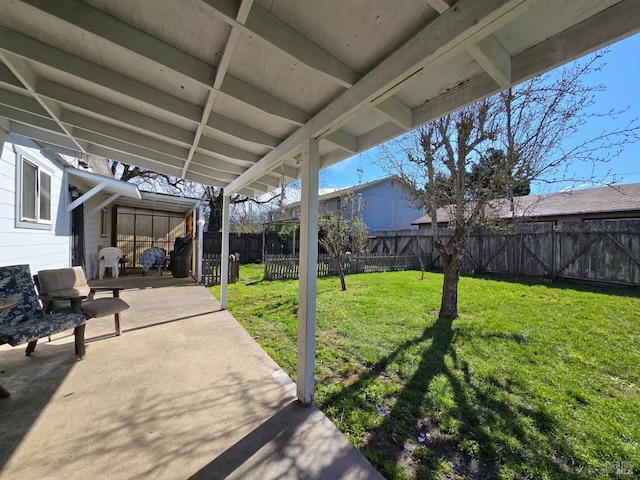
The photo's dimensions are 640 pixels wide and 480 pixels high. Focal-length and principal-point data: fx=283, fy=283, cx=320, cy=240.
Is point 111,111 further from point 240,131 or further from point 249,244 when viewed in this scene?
point 249,244

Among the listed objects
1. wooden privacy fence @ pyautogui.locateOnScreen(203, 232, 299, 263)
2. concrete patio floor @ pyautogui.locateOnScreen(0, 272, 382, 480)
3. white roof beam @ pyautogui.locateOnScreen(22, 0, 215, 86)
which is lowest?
concrete patio floor @ pyautogui.locateOnScreen(0, 272, 382, 480)

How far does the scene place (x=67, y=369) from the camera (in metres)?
2.98

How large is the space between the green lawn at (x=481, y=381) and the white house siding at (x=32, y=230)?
3302mm

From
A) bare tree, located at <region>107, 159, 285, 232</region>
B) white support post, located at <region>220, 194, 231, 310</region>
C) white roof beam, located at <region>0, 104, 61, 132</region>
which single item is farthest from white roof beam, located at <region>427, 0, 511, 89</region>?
bare tree, located at <region>107, 159, 285, 232</region>

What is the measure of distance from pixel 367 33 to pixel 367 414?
272 cm

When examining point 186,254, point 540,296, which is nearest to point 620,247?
point 540,296

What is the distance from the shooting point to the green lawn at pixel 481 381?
1.91m

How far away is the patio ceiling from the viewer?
1382 mm

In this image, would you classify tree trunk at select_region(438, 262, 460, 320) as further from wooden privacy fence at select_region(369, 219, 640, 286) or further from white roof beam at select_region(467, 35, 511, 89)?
white roof beam at select_region(467, 35, 511, 89)

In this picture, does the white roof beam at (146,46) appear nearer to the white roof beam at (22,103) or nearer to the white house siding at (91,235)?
the white roof beam at (22,103)

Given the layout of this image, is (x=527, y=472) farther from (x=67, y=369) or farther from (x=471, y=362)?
(x=67, y=369)

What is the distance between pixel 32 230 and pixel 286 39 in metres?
5.44

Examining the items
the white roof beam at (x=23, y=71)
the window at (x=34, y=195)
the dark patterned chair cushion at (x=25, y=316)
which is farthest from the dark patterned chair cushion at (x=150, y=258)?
the white roof beam at (x=23, y=71)

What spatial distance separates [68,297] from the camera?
3.41 meters
